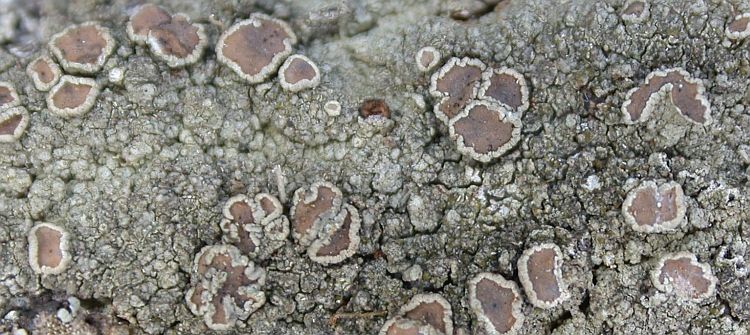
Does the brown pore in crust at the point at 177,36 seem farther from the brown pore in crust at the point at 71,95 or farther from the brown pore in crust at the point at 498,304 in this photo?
the brown pore in crust at the point at 498,304

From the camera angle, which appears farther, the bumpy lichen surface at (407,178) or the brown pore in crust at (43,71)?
the brown pore in crust at (43,71)

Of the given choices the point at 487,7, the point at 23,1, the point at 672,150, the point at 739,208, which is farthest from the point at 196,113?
the point at 739,208

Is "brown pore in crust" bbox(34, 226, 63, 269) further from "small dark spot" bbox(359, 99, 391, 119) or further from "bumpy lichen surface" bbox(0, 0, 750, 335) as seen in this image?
"small dark spot" bbox(359, 99, 391, 119)

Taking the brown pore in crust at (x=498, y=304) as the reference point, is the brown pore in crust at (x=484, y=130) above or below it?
A: above

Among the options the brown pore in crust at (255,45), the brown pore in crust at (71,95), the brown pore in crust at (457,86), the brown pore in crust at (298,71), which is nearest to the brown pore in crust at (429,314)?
the brown pore in crust at (457,86)

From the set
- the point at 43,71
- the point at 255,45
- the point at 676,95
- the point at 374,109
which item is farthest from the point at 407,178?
the point at 43,71
